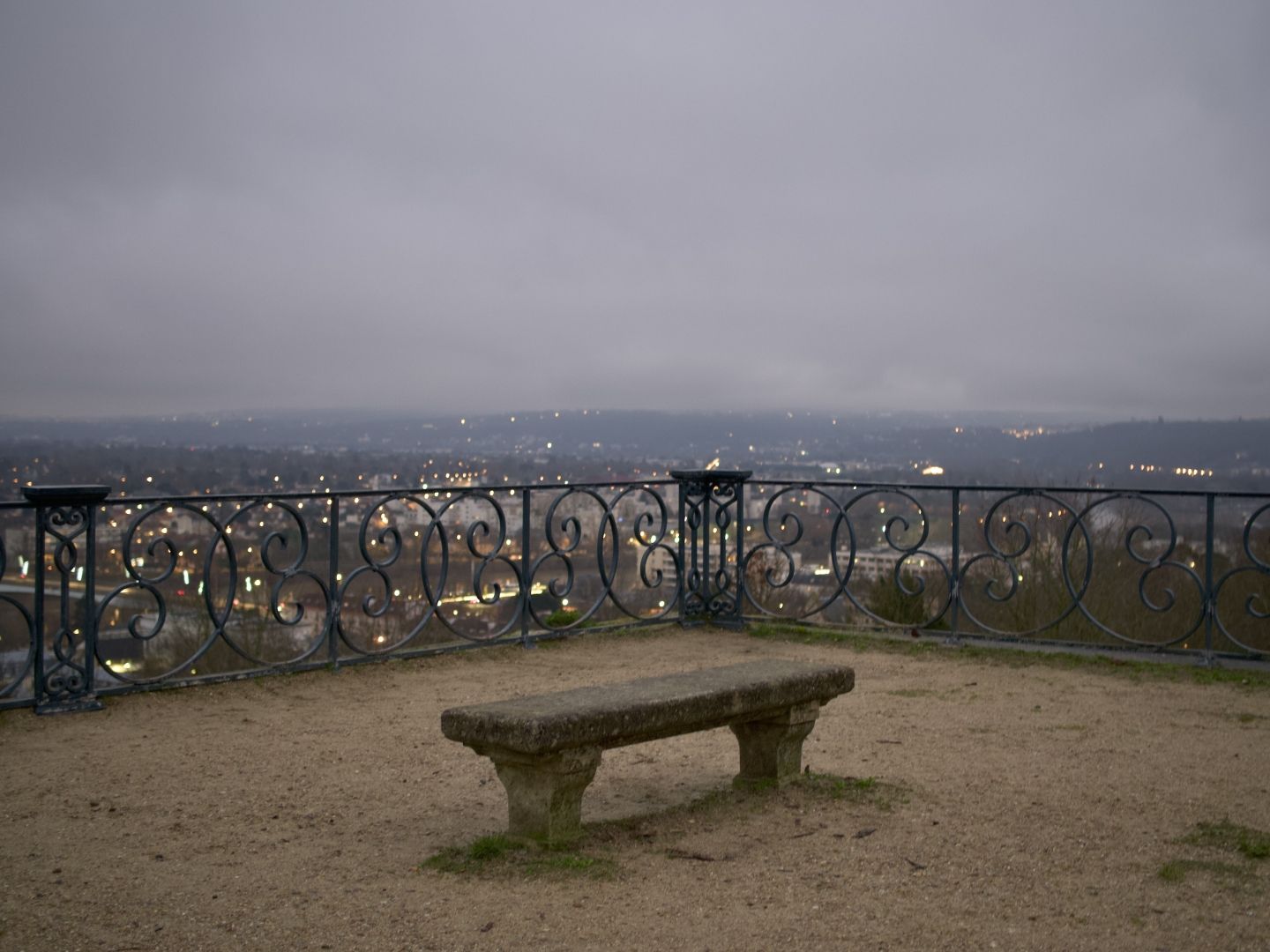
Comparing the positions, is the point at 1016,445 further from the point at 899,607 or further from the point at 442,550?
the point at 442,550

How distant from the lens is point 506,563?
8.66m

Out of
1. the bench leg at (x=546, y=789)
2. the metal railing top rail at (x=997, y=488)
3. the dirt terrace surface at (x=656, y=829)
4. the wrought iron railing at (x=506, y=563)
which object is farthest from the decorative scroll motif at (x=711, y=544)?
the bench leg at (x=546, y=789)

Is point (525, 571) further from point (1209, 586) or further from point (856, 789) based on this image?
point (1209, 586)

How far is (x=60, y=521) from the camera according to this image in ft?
21.3

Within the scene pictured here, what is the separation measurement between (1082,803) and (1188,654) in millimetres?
3703

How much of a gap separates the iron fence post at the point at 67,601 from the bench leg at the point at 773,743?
3691 millimetres

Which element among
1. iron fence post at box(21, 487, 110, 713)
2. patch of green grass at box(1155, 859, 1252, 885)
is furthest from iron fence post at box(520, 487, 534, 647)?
patch of green grass at box(1155, 859, 1252, 885)

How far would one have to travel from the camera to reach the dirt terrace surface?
352 cm

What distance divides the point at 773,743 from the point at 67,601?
3.93m

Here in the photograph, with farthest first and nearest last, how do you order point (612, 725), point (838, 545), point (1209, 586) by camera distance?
point (838, 545), point (1209, 586), point (612, 725)

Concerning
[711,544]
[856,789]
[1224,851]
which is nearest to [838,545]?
[711,544]

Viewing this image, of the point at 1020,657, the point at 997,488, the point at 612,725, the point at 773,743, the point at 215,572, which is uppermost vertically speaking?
the point at 997,488

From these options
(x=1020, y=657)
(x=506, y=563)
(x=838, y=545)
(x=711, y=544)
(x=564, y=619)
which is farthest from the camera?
(x=711, y=544)

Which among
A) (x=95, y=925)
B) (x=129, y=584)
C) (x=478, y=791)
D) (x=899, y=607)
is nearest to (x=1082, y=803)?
(x=478, y=791)
